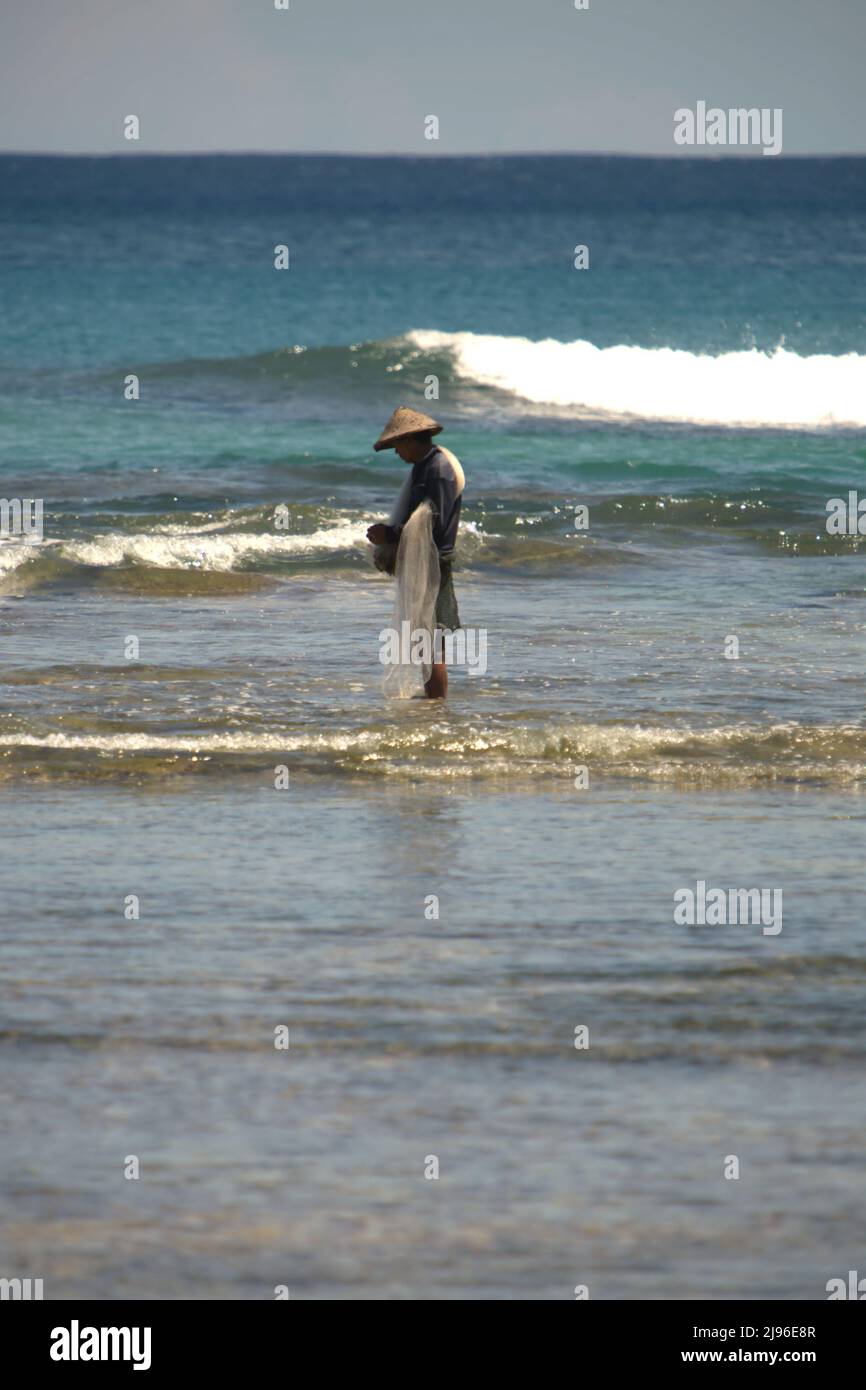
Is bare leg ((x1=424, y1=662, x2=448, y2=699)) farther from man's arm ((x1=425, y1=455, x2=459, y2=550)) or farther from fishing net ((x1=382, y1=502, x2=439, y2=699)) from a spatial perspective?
man's arm ((x1=425, y1=455, x2=459, y2=550))

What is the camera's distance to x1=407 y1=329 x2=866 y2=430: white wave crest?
28609mm

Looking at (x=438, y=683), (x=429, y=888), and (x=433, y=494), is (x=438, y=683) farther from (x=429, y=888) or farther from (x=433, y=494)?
(x=429, y=888)

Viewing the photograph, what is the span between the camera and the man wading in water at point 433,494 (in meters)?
9.45

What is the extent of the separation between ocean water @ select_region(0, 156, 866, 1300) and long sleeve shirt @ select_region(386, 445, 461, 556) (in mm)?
859

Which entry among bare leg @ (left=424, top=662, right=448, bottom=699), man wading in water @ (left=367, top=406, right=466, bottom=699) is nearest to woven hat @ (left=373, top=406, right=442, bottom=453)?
man wading in water @ (left=367, top=406, right=466, bottom=699)

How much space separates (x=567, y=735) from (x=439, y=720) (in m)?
0.71

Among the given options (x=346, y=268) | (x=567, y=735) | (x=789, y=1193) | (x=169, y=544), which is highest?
(x=346, y=268)

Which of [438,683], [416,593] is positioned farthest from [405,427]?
[438,683]

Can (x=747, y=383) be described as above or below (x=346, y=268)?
below

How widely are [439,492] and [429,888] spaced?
335cm

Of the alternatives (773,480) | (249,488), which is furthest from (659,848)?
(773,480)

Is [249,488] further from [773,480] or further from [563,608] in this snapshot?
[563,608]

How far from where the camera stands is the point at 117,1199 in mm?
4270

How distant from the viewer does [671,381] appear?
1248 inches
